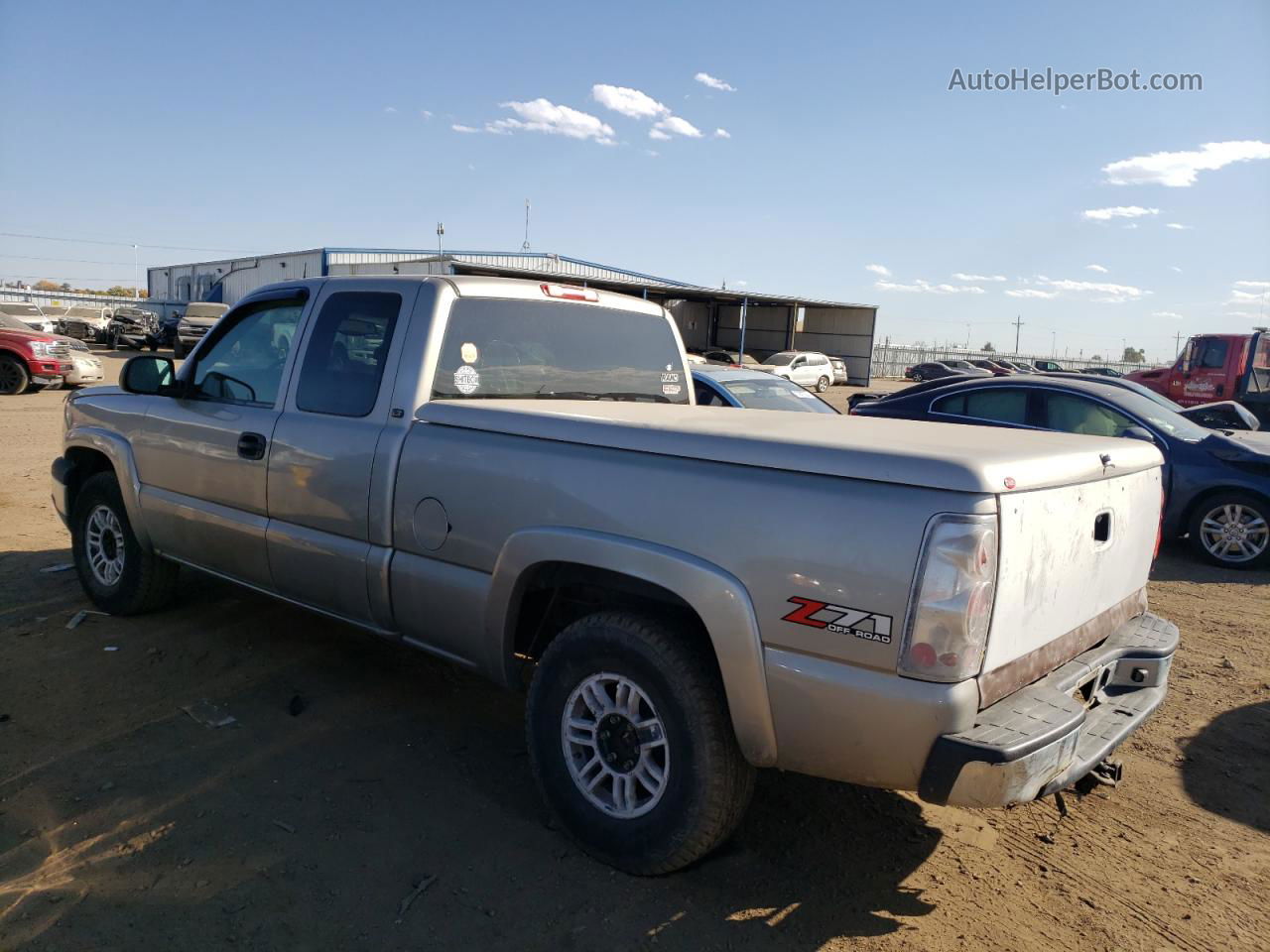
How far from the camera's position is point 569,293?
4.26 metres

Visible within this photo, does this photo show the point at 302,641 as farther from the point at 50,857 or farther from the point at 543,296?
the point at 543,296

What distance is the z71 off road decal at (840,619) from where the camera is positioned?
2303 millimetres

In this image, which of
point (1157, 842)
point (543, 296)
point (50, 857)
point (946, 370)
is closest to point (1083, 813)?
point (1157, 842)

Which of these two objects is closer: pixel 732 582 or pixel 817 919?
pixel 732 582

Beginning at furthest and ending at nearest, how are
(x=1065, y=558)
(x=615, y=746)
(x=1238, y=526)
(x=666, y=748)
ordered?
(x=1238, y=526)
(x=615, y=746)
(x=666, y=748)
(x=1065, y=558)

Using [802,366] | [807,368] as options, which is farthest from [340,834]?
[807,368]

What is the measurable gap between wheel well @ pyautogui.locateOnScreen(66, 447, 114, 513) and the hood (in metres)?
3.08

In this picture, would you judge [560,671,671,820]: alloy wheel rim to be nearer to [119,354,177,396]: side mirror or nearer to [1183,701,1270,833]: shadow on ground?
[1183,701,1270,833]: shadow on ground

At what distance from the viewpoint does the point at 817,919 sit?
8.99ft

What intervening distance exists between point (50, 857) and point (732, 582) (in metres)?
2.48

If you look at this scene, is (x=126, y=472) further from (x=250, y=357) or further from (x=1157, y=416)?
(x=1157, y=416)

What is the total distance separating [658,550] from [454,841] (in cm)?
137

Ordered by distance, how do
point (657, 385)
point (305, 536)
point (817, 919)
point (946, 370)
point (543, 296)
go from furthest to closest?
point (946, 370) → point (657, 385) → point (543, 296) → point (305, 536) → point (817, 919)

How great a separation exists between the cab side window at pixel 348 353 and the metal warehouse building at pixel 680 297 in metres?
31.9
